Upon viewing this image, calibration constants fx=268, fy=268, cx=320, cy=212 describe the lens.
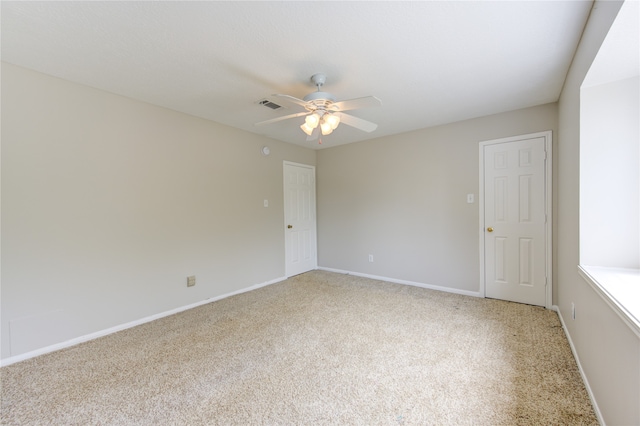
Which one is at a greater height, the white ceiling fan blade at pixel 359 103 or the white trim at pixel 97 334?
the white ceiling fan blade at pixel 359 103

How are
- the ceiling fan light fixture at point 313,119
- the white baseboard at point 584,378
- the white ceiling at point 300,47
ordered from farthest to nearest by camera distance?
1. the ceiling fan light fixture at point 313,119
2. the white ceiling at point 300,47
3. the white baseboard at point 584,378

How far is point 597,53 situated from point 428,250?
8.98 ft

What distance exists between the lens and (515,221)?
3.20 metres

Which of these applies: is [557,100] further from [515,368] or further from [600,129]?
[515,368]

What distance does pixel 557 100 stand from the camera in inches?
114

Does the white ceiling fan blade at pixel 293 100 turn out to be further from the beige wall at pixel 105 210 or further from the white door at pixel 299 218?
the white door at pixel 299 218

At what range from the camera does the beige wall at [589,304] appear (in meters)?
1.18

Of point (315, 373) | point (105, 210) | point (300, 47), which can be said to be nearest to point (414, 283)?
point (315, 373)

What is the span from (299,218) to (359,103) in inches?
116

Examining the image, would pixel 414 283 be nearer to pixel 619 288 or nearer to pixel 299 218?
pixel 299 218

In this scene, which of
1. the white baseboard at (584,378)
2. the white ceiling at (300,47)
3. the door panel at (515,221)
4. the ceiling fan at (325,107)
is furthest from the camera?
the door panel at (515,221)

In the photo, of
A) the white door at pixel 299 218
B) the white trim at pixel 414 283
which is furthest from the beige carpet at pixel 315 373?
the white door at pixel 299 218

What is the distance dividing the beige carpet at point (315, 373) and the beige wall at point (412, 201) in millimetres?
945

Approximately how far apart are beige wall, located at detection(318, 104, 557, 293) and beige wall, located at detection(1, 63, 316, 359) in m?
1.73
